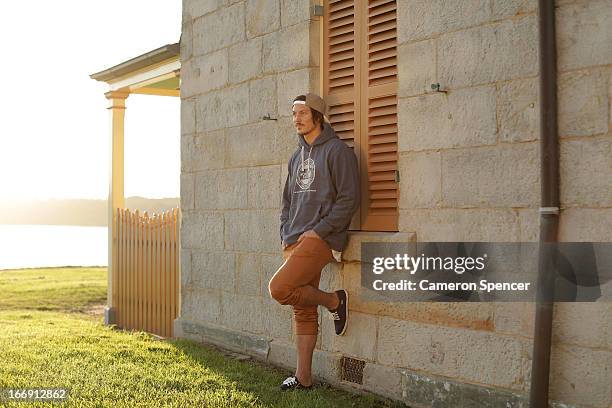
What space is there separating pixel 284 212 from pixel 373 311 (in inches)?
40.0

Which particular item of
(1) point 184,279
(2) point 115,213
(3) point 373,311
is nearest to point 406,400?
(3) point 373,311

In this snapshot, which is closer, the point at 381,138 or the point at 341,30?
the point at 381,138

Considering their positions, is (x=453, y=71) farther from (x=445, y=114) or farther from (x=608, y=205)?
(x=608, y=205)

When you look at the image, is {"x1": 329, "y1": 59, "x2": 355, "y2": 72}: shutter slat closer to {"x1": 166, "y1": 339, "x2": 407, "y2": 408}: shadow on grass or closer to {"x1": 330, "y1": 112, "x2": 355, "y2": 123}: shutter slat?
{"x1": 330, "y1": 112, "x2": 355, "y2": 123}: shutter slat

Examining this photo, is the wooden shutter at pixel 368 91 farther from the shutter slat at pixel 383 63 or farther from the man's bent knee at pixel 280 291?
the man's bent knee at pixel 280 291

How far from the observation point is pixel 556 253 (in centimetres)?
434

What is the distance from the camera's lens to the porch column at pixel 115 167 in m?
10.9

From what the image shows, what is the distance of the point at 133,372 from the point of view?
6.21m

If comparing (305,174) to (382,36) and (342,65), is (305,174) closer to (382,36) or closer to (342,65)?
(342,65)

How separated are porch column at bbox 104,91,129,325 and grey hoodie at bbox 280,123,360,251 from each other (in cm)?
Result: 562

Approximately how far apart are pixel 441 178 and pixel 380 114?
0.90m

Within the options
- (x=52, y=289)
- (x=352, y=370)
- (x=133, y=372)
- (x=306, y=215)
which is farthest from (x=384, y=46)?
(x=52, y=289)

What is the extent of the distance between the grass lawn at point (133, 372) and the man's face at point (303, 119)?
6.20 feet

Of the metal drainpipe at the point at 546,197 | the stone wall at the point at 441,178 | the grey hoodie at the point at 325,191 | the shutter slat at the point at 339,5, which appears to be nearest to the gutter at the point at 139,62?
the stone wall at the point at 441,178
